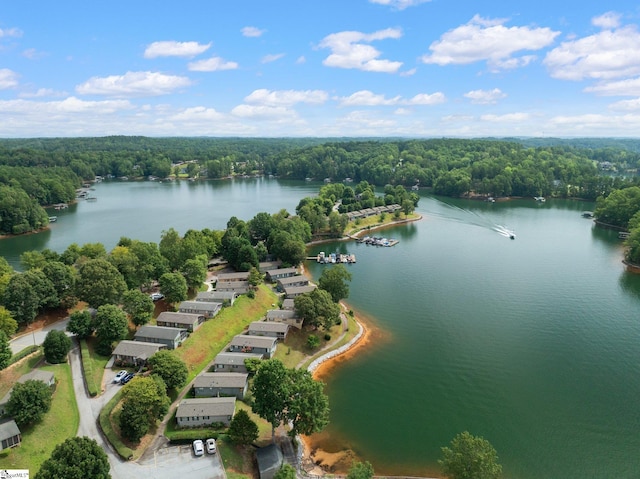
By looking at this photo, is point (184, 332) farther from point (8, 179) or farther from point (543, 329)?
point (8, 179)

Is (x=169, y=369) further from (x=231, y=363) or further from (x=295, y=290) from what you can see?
(x=295, y=290)

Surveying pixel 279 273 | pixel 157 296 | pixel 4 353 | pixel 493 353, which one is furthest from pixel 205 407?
pixel 279 273

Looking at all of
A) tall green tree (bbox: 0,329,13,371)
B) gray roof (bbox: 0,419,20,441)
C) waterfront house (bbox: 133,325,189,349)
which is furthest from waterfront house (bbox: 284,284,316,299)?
gray roof (bbox: 0,419,20,441)

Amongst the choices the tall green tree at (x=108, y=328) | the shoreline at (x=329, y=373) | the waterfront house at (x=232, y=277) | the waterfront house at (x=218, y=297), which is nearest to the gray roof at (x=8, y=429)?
the tall green tree at (x=108, y=328)

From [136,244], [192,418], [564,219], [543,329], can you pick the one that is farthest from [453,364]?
[564,219]

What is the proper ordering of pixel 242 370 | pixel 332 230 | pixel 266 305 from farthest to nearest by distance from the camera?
1. pixel 332 230
2. pixel 266 305
3. pixel 242 370

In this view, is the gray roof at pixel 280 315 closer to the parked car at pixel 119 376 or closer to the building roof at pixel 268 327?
the building roof at pixel 268 327
